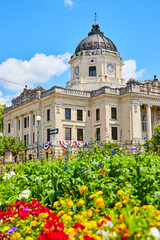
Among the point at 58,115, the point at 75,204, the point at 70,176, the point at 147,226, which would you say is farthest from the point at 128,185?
the point at 58,115

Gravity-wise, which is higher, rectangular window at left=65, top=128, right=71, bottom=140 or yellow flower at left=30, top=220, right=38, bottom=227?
rectangular window at left=65, top=128, right=71, bottom=140

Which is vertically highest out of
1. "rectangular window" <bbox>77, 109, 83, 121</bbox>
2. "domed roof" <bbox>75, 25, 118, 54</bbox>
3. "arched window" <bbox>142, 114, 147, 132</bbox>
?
"domed roof" <bbox>75, 25, 118, 54</bbox>

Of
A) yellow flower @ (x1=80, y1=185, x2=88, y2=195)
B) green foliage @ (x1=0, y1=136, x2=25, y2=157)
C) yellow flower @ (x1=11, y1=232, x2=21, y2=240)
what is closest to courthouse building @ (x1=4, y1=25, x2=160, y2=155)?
green foliage @ (x1=0, y1=136, x2=25, y2=157)

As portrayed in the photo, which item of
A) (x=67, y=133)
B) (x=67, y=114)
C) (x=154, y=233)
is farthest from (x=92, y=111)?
(x=154, y=233)

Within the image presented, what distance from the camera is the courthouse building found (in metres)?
48.0

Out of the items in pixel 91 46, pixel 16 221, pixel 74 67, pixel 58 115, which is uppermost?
pixel 91 46

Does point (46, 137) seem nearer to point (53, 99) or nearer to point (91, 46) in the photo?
point (53, 99)

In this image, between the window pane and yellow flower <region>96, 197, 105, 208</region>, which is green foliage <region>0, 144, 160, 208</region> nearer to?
yellow flower <region>96, 197, 105, 208</region>

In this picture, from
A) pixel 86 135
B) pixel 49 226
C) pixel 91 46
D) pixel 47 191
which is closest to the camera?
pixel 49 226

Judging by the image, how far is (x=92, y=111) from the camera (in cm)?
5150

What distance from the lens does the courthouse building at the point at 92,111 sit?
48.0 meters

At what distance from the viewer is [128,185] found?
21.5 feet

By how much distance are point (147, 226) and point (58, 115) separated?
144ft

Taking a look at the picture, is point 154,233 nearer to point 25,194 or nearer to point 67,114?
point 25,194
